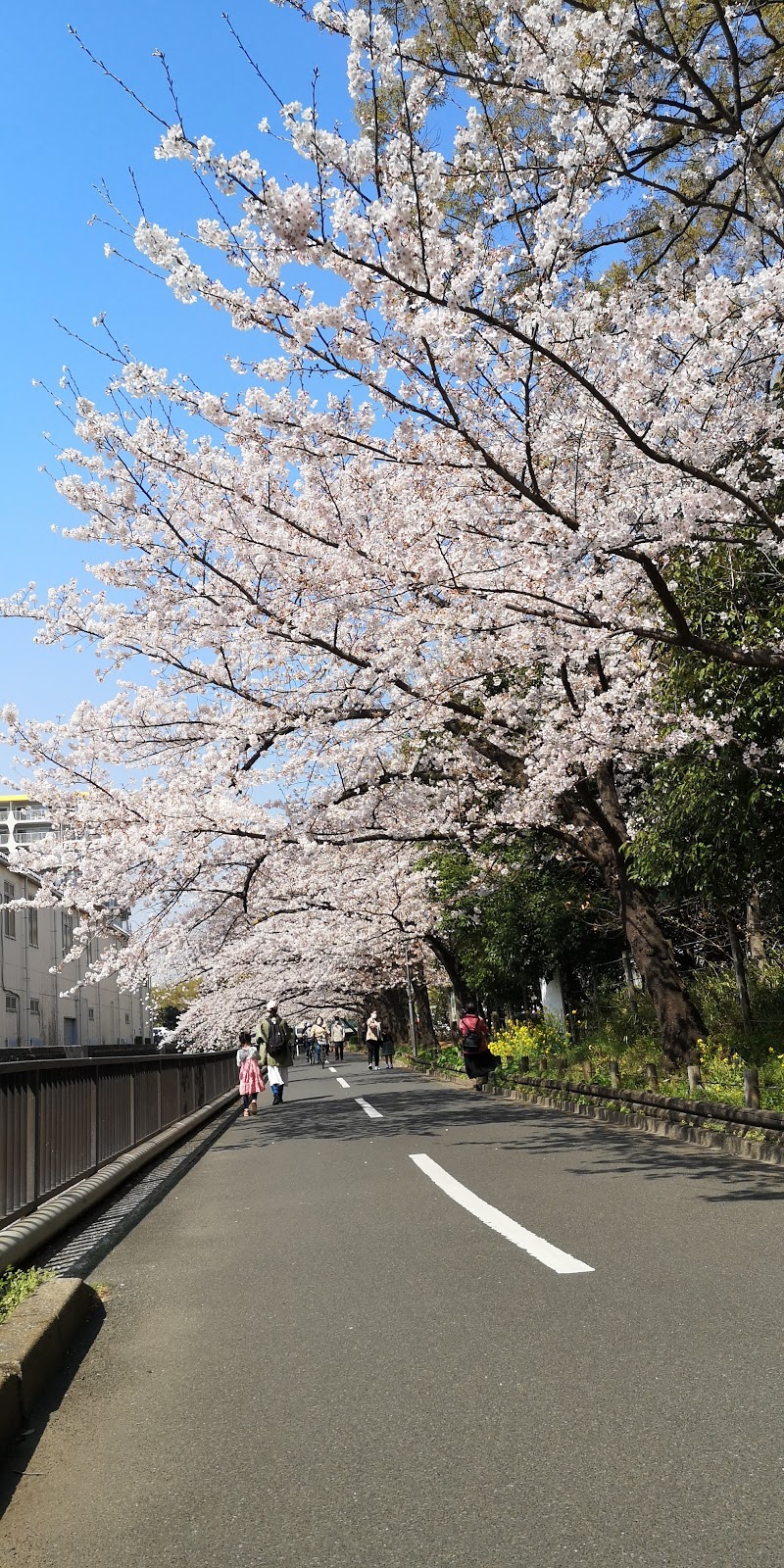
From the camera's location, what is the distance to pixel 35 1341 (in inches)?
181

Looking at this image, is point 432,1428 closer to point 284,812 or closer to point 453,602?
point 453,602

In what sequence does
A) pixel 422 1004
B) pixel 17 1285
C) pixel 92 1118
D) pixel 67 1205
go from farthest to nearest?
pixel 422 1004
pixel 92 1118
pixel 67 1205
pixel 17 1285

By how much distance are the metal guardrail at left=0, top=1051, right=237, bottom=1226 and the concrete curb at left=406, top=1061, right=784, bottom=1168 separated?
5.57 m

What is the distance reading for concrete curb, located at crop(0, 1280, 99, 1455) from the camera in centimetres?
402


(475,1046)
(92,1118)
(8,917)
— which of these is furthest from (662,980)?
(8,917)

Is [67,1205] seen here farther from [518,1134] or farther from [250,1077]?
→ [250,1077]

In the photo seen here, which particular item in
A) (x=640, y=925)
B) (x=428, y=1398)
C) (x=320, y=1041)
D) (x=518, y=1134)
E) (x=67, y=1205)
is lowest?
Result: (x=428, y=1398)

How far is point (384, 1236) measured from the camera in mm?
7305

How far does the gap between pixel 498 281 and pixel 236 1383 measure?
21.7 ft

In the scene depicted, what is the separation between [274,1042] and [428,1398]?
693 inches

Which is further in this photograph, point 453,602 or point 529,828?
point 529,828

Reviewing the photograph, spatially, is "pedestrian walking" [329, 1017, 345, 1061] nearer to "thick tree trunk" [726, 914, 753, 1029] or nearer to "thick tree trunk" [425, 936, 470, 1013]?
"thick tree trunk" [425, 936, 470, 1013]

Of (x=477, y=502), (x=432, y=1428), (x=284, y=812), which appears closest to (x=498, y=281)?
(x=477, y=502)

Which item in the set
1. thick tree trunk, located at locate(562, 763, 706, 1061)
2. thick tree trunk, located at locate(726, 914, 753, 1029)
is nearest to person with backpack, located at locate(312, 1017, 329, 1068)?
thick tree trunk, located at locate(562, 763, 706, 1061)
